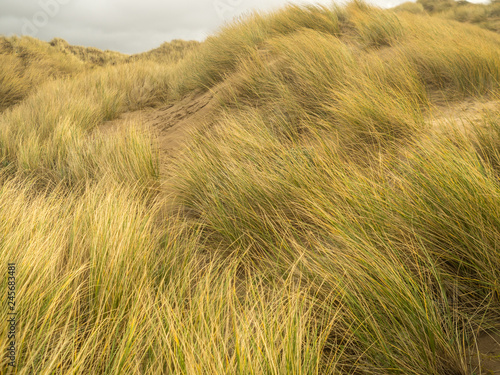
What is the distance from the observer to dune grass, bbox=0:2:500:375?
1.06 m

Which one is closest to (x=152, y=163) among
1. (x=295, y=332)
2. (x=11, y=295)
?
(x=11, y=295)

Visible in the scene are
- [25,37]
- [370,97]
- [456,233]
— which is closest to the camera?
[456,233]

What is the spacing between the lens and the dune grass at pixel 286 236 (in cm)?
106

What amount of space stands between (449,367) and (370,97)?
2314 millimetres

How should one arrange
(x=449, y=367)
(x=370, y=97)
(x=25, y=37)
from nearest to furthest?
(x=449, y=367)
(x=370, y=97)
(x=25, y=37)

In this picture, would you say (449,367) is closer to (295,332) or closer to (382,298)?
(382,298)

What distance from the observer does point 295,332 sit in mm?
1091

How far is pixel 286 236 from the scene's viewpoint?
1831 mm

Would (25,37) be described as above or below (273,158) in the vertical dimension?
above

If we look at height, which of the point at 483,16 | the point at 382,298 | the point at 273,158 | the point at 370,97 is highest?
the point at 483,16

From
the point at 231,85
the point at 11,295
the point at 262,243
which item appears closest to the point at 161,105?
the point at 231,85

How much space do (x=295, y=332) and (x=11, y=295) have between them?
3.31 ft

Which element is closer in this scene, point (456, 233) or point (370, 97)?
point (456, 233)

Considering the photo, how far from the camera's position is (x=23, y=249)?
144 centimetres
